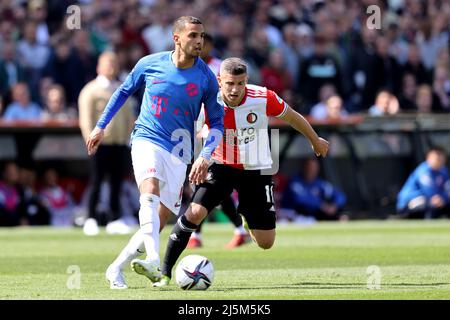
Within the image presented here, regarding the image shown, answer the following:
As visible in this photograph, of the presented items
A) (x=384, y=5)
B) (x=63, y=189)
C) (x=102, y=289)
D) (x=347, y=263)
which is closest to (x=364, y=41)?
(x=384, y=5)

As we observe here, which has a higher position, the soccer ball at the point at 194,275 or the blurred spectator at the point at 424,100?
the blurred spectator at the point at 424,100

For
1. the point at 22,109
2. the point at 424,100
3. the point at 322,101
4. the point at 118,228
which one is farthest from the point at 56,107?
the point at 424,100

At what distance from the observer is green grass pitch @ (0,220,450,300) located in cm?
944

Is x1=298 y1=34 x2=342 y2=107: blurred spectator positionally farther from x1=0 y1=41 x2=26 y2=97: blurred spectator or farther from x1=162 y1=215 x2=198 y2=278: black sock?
x1=162 y1=215 x2=198 y2=278: black sock

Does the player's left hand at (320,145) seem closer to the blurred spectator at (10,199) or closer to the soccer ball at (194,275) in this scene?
the soccer ball at (194,275)

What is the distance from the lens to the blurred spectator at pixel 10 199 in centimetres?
1930

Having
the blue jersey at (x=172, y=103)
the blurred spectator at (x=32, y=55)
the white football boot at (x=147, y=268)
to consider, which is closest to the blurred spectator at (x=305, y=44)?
the blurred spectator at (x=32, y=55)

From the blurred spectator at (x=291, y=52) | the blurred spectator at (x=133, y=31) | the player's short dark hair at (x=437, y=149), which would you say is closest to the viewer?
the player's short dark hair at (x=437, y=149)

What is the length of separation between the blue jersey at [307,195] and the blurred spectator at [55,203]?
12.6 feet

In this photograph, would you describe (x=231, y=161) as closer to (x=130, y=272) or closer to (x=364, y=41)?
(x=130, y=272)

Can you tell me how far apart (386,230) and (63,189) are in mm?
5860

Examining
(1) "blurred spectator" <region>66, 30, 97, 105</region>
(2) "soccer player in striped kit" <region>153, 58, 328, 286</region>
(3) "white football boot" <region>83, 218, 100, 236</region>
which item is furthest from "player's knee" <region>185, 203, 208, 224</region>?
(1) "blurred spectator" <region>66, 30, 97, 105</region>

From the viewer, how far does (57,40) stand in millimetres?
21125
